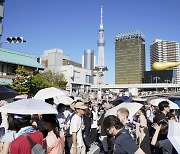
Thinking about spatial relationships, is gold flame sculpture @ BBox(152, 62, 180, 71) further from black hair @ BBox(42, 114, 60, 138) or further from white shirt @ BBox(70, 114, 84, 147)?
white shirt @ BBox(70, 114, 84, 147)

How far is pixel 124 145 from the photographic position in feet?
11.0

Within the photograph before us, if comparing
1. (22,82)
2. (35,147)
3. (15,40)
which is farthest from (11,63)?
(35,147)

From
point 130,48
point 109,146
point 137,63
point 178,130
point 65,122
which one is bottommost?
point 109,146

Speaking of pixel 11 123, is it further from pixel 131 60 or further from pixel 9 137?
pixel 131 60

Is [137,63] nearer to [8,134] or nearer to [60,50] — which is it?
[60,50]

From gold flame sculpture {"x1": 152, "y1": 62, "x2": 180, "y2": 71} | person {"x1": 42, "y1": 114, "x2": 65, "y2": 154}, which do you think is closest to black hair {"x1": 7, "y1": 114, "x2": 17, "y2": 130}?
person {"x1": 42, "y1": 114, "x2": 65, "y2": 154}

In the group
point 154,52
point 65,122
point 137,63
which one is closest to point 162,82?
point 137,63

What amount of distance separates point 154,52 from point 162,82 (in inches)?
2513

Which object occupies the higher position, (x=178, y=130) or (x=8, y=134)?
(x=178, y=130)

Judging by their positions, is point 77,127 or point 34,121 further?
point 77,127

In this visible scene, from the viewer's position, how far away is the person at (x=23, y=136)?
9.31 feet

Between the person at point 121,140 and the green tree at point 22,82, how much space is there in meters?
35.0

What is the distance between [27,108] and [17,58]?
47.1 metres

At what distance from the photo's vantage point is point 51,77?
6888cm
